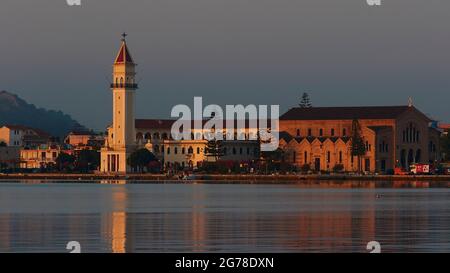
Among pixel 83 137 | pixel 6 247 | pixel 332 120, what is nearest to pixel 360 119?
pixel 332 120

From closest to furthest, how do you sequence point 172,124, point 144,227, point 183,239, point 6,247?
1. point 6,247
2. point 183,239
3. point 144,227
4. point 172,124

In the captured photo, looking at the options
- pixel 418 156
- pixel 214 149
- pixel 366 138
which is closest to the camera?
pixel 366 138

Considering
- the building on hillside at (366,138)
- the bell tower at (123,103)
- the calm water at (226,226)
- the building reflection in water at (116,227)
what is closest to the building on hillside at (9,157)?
the bell tower at (123,103)

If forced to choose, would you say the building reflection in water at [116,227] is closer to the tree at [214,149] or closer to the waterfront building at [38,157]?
the tree at [214,149]

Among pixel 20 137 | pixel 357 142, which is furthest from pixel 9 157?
pixel 357 142

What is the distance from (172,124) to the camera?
519 feet

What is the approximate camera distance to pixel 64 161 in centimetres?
16412

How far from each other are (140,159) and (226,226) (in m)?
99.4

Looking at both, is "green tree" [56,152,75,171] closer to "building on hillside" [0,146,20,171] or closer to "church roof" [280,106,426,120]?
"building on hillside" [0,146,20,171]

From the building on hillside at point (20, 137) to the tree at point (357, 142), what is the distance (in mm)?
68000

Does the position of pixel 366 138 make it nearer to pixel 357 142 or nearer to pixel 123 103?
→ pixel 357 142
